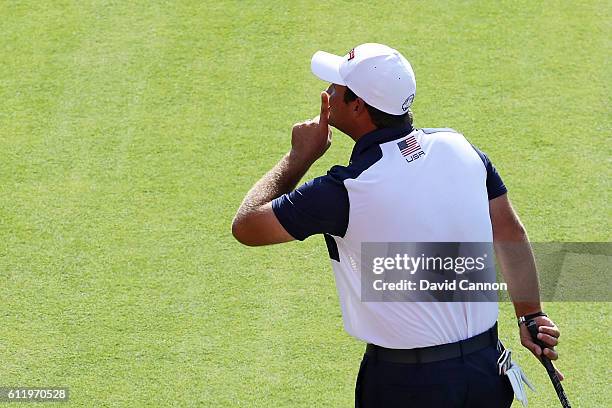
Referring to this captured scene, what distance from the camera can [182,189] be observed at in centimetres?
641

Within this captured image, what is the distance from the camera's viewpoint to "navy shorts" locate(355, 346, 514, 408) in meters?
3.65

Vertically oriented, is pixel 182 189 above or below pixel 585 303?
above

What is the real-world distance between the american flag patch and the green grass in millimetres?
1737

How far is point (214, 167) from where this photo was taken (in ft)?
21.6

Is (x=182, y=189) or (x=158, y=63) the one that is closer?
(x=182, y=189)

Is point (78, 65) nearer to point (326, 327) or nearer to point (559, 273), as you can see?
point (326, 327)

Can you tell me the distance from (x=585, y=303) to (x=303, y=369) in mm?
1552

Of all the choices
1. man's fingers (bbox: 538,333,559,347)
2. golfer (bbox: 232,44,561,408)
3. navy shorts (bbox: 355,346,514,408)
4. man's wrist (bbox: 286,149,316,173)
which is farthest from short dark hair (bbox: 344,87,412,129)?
man's fingers (bbox: 538,333,559,347)

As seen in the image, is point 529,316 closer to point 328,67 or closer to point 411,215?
point 411,215

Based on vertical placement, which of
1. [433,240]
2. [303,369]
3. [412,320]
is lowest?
[303,369]

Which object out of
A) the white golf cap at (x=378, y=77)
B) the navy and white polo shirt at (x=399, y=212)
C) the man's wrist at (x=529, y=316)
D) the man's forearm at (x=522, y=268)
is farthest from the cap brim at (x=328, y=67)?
the man's wrist at (x=529, y=316)

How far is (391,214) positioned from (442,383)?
2.02ft

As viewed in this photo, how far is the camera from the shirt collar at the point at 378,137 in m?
3.69

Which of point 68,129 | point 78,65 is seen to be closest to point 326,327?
point 68,129
